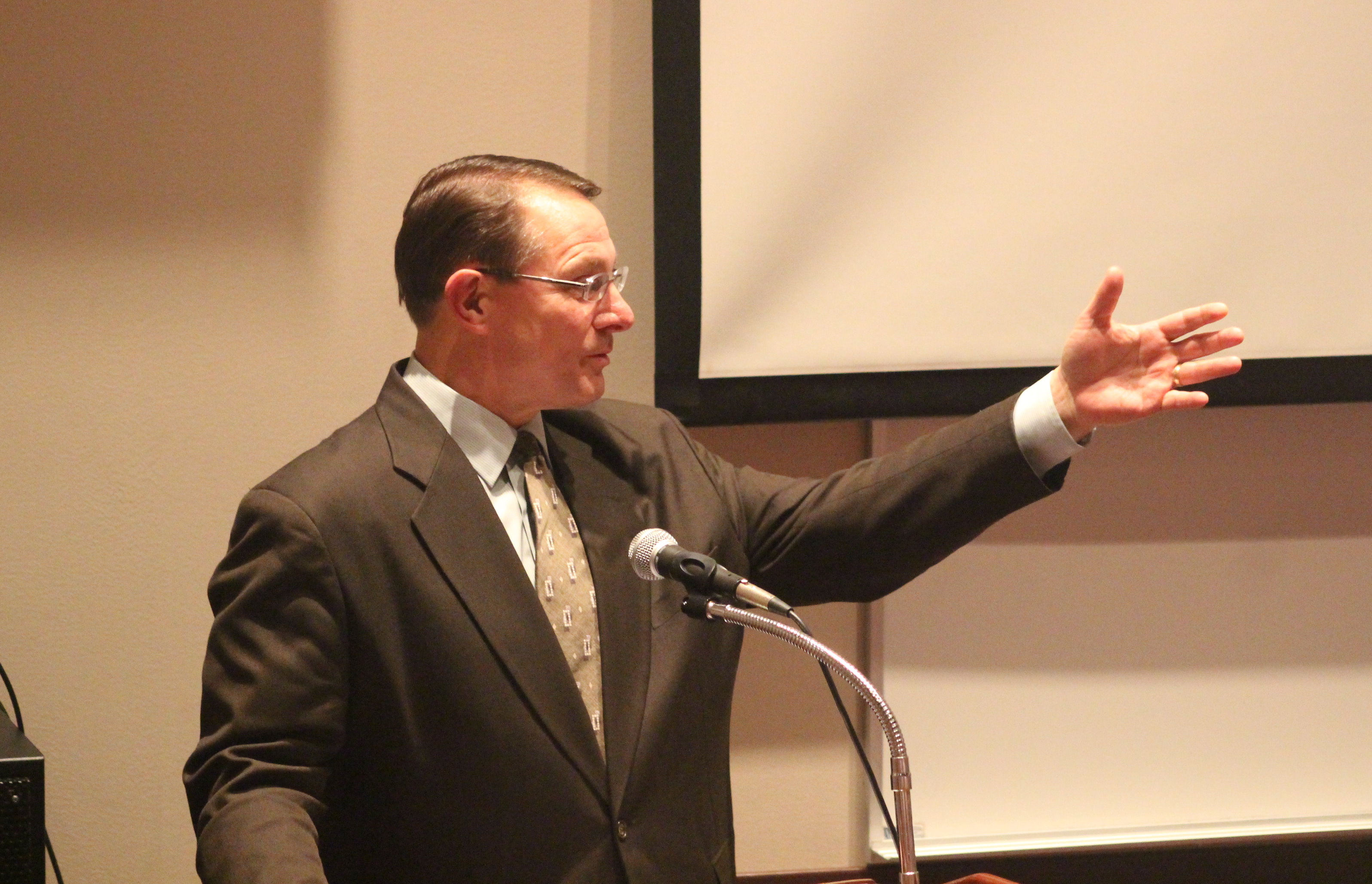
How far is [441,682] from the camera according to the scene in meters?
1.62

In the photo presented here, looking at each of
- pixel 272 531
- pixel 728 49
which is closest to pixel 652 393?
pixel 728 49

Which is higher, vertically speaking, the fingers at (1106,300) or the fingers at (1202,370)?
the fingers at (1106,300)

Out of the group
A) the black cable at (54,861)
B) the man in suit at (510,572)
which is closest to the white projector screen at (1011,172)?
the man in suit at (510,572)

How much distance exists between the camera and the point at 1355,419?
282cm

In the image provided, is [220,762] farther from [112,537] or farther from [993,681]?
[993,681]

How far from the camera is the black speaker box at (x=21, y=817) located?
1.66 metres

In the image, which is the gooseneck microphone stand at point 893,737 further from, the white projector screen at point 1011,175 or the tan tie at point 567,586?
the white projector screen at point 1011,175

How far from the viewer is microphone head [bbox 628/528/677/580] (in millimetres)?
1426

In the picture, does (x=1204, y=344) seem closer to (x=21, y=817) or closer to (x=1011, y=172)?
(x=1011, y=172)

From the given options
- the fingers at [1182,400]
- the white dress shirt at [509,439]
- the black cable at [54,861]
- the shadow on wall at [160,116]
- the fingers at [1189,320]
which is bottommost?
the black cable at [54,861]

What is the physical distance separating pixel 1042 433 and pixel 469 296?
0.76 m

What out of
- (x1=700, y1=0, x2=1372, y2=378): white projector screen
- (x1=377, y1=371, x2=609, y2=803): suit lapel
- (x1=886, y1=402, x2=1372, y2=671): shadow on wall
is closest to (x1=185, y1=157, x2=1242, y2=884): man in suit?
(x1=377, y1=371, x2=609, y2=803): suit lapel

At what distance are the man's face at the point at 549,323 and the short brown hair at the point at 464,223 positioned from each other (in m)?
0.02

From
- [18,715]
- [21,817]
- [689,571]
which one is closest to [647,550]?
[689,571]
